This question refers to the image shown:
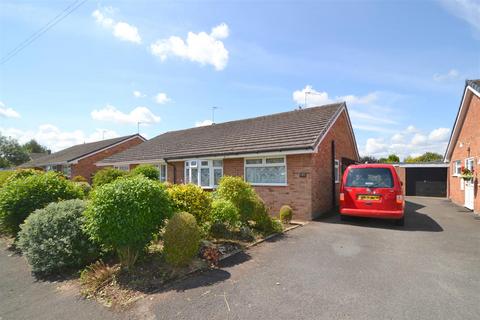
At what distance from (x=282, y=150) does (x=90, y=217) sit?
6991mm

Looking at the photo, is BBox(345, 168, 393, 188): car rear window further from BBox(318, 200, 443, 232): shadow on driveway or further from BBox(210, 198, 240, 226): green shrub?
BBox(210, 198, 240, 226): green shrub

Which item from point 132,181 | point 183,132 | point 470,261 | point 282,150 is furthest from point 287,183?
point 183,132

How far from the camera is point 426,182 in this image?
802 inches

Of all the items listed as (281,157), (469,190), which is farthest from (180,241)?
(469,190)

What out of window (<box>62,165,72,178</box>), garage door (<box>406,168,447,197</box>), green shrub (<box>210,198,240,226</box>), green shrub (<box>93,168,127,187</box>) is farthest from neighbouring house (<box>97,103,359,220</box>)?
window (<box>62,165,72,178</box>)

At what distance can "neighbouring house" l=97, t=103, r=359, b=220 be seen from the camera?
394 inches

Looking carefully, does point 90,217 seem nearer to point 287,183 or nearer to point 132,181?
point 132,181

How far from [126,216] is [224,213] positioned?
107 inches

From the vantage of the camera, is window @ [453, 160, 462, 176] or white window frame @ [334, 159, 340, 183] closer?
white window frame @ [334, 159, 340, 183]

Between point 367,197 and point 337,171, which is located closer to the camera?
point 367,197

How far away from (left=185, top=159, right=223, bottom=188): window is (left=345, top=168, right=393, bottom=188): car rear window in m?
6.09

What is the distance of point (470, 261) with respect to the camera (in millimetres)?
5223

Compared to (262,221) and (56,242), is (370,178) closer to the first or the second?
(262,221)

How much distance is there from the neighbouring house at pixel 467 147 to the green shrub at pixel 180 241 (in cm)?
1175
